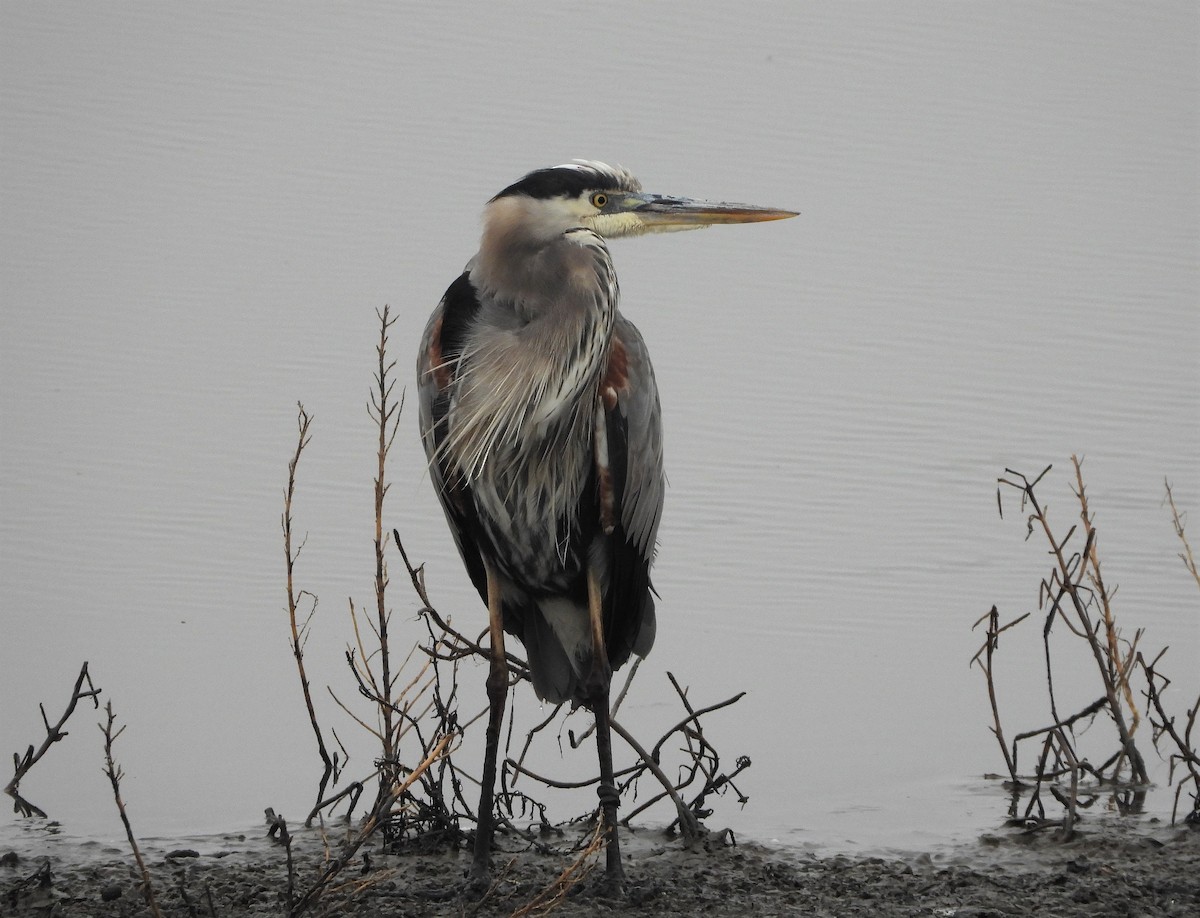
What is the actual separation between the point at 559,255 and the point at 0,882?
194 centimetres

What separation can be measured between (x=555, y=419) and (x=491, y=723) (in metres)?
0.78

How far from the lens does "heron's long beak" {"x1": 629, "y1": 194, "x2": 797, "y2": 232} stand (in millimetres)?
4098

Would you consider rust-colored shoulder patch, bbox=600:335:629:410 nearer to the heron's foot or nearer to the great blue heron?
the great blue heron

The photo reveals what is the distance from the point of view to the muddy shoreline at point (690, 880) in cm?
342

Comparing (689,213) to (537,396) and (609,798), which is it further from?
(609,798)

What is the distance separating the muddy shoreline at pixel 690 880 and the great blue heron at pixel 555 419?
220 mm

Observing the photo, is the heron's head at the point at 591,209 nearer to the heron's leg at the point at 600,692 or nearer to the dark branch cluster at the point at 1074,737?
the heron's leg at the point at 600,692

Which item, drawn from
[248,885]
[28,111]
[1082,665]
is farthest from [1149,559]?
[28,111]

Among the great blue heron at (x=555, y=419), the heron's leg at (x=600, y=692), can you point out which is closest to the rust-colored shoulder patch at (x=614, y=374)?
the great blue heron at (x=555, y=419)

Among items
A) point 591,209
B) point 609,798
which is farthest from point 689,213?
point 609,798

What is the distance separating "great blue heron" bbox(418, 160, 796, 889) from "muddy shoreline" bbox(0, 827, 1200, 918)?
8.7 inches

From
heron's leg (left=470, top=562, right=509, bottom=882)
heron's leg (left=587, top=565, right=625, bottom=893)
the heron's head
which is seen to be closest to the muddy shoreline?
heron's leg (left=470, top=562, right=509, bottom=882)

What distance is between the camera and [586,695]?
4.06m

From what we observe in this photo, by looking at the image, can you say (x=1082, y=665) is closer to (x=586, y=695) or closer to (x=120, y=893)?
(x=586, y=695)
